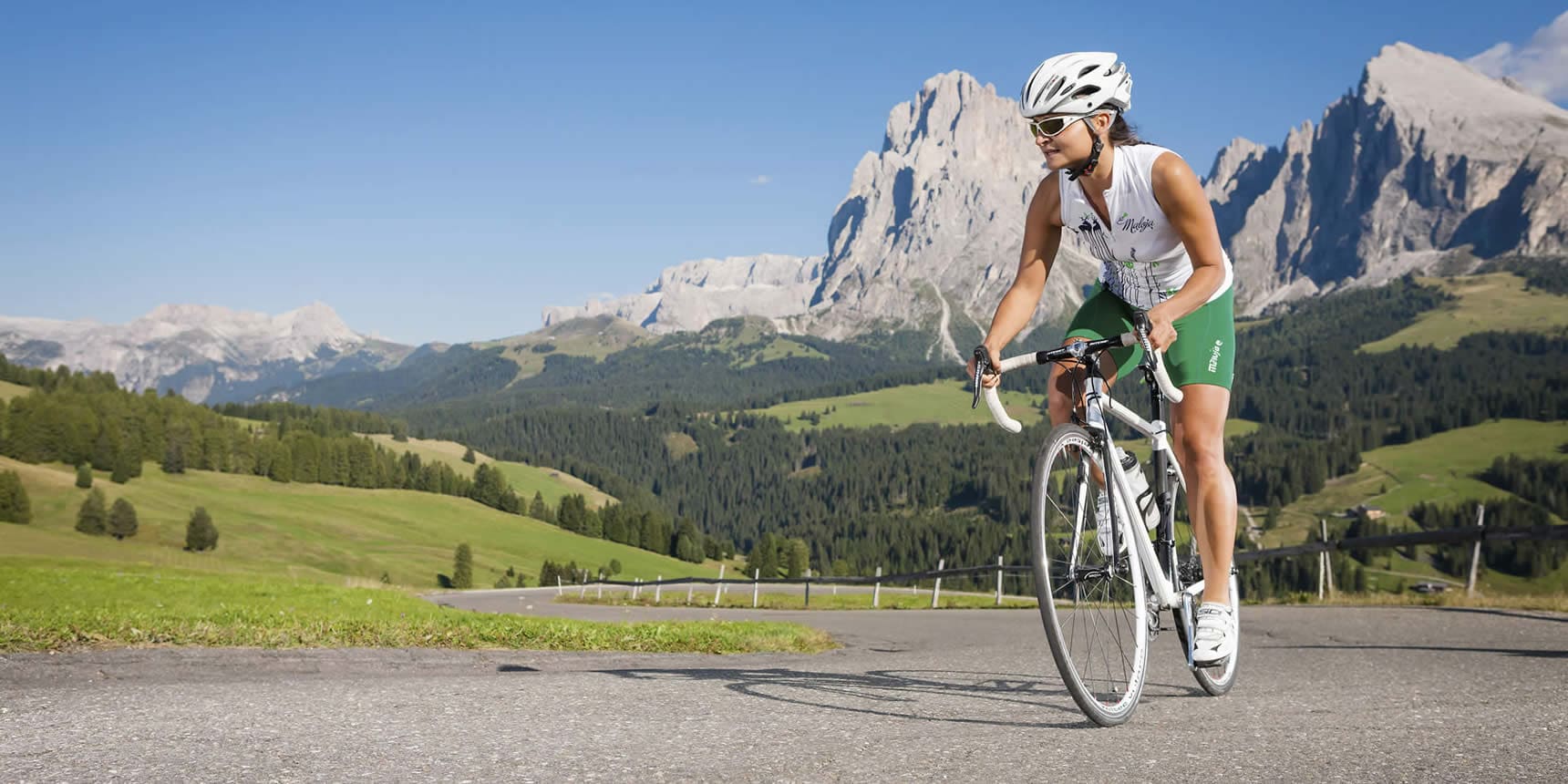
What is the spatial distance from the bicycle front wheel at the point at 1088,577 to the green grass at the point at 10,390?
17974cm

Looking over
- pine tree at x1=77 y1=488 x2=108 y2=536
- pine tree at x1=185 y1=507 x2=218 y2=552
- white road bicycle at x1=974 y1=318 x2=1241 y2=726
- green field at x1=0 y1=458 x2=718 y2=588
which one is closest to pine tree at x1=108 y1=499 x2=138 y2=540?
pine tree at x1=77 y1=488 x2=108 y2=536

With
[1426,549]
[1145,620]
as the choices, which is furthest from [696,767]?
[1426,549]

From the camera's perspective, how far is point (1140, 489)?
6262mm

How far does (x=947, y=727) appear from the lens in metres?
5.59

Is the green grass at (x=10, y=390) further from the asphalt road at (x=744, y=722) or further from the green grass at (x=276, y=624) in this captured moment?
the asphalt road at (x=744, y=722)

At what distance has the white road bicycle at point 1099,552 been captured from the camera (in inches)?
222

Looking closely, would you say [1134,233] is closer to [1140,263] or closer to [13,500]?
[1140,263]

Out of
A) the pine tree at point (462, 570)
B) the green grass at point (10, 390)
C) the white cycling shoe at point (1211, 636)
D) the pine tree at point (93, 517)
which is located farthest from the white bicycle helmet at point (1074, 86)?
the green grass at point (10, 390)

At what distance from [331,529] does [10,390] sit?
66233mm

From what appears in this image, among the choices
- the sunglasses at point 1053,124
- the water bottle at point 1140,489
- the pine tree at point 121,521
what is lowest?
the pine tree at point 121,521

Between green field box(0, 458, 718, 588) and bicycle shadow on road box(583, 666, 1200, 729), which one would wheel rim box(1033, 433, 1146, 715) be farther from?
green field box(0, 458, 718, 588)

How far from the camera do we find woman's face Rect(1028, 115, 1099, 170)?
609 cm

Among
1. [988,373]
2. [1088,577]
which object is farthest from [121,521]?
[1088,577]

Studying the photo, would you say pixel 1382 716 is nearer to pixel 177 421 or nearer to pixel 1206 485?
pixel 1206 485
